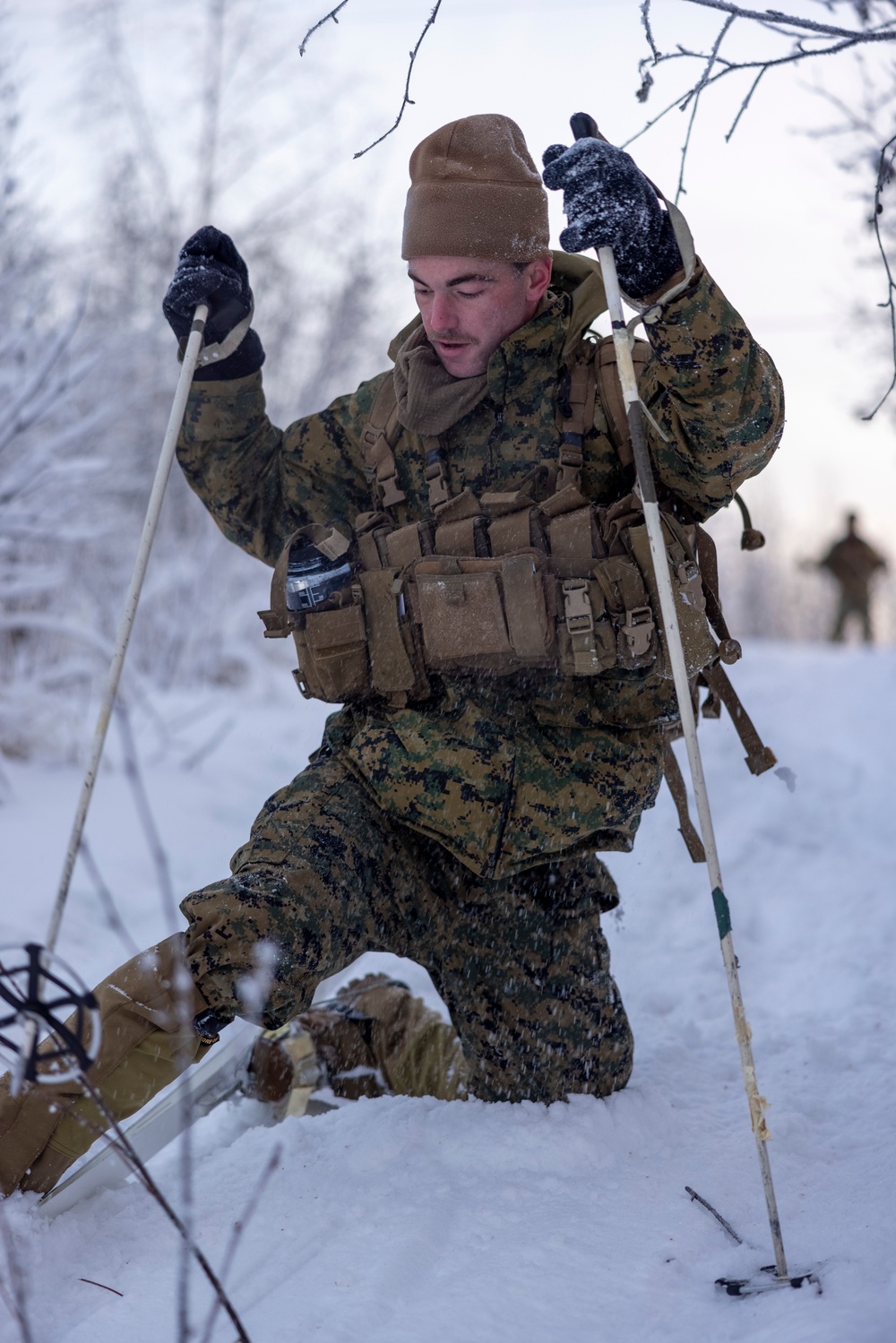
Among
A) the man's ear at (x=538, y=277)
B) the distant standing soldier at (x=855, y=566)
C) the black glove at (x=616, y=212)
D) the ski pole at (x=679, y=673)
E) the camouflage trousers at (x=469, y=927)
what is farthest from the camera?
the distant standing soldier at (x=855, y=566)

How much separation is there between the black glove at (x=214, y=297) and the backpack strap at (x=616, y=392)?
0.80m

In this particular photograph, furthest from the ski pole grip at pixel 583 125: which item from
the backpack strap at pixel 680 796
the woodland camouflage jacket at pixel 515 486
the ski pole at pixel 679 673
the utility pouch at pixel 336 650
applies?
the backpack strap at pixel 680 796

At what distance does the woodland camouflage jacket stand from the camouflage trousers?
14 cm

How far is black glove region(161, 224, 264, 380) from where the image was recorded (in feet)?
8.10

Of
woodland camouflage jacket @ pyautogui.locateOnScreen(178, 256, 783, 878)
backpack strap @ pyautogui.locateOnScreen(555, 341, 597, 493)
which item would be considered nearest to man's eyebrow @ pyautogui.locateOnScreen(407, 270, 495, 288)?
woodland camouflage jacket @ pyautogui.locateOnScreen(178, 256, 783, 878)

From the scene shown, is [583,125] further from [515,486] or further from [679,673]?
[679,673]

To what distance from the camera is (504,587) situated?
7.32 ft

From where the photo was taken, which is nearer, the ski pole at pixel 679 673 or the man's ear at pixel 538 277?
the ski pole at pixel 679 673

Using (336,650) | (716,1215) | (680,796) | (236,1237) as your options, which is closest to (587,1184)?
(716,1215)

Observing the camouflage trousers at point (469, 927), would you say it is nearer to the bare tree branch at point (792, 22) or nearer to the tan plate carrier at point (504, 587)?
the tan plate carrier at point (504, 587)

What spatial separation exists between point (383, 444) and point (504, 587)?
50cm

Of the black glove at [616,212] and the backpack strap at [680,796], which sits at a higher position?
the black glove at [616,212]

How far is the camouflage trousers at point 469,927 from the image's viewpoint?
6.98 ft

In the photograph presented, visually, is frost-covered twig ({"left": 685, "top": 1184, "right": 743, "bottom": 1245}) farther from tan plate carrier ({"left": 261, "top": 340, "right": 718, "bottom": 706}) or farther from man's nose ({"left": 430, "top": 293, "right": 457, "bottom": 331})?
man's nose ({"left": 430, "top": 293, "right": 457, "bottom": 331})
